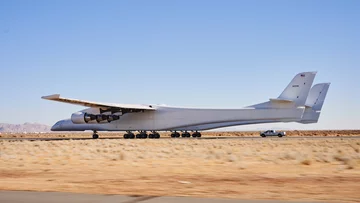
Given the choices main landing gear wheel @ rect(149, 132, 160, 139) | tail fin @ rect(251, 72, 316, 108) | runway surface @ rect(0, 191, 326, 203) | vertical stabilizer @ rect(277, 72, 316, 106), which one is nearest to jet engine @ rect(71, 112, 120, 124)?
main landing gear wheel @ rect(149, 132, 160, 139)

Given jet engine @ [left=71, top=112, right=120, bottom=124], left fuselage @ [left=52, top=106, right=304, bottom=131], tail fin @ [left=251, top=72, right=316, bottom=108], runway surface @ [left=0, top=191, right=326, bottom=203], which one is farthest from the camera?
jet engine @ [left=71, top=112, right=120, bottom=124]

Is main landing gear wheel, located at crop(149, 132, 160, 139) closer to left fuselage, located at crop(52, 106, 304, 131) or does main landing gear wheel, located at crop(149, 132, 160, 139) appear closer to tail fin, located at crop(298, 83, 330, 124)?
left fuselage, located at crop(52, 106, 304, 131)

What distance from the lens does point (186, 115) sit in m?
56.2

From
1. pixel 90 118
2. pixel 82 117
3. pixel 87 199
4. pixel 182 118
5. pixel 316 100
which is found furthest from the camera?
pixel 316 100

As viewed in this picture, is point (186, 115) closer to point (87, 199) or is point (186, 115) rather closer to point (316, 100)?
point (316, 100)

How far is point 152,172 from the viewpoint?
16.3m

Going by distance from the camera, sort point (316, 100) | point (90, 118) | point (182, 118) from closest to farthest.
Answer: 1. point (90, 118)
2. point (182, 118)
3. point (316, 100)

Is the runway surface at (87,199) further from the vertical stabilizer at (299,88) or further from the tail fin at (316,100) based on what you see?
the tail fin at (316,100)

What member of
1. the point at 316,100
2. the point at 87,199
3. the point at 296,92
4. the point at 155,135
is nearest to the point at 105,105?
the point at 155,135

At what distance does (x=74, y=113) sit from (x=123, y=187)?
46.4 m

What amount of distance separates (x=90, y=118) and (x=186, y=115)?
11332mm

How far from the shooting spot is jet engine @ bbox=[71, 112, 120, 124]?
184 feet

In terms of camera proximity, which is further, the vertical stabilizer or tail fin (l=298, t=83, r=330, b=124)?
tail fin (l=298, t=83, r=330, b=124)

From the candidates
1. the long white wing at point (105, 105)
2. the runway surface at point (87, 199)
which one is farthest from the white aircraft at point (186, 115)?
the runway surface at point (87, 199)
